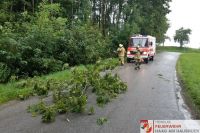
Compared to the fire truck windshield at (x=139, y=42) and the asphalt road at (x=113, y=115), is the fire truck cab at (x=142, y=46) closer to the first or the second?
the fire truck windshield at (x=139, y=42)

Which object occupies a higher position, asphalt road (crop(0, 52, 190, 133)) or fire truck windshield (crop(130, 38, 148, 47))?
fire truck windshield (crop(130, 38, 148, 47))

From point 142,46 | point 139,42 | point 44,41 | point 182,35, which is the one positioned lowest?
point 142,46

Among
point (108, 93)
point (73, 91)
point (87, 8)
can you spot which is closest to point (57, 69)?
point (108, 93)

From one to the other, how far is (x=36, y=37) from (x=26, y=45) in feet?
4.16

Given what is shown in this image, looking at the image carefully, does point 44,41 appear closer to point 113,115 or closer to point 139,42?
point 113,115

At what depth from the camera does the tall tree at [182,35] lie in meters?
126

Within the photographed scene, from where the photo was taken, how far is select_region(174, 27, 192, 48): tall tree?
126m

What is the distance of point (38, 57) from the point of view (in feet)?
75.8

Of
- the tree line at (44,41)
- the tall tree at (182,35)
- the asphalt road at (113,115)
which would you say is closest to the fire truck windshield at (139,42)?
the tree line at (44,41)

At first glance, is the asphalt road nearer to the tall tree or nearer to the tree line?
the tree line

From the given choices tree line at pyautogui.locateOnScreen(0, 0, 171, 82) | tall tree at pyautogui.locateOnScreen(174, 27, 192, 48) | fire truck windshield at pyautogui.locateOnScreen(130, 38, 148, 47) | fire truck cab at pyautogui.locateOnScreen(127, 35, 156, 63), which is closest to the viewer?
tree line at pyautogui.locateOnScreen(0, 0, 171, 82)

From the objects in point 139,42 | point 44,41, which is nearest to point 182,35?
point 139,42

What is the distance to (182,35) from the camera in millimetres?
127438

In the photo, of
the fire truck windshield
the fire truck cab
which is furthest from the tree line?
the fire truck windshield
